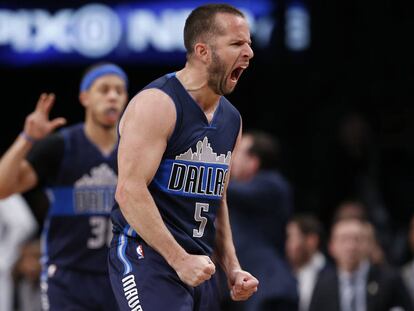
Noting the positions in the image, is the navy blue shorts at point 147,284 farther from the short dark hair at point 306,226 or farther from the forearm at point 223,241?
the short dark hair at point 306,226

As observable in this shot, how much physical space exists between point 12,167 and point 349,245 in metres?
3.64

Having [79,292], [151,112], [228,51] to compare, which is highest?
[228,51]

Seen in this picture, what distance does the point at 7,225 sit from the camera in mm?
10781

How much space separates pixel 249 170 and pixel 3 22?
518 centimetres

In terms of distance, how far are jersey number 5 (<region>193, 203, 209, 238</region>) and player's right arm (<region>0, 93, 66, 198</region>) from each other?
1639 millimetres

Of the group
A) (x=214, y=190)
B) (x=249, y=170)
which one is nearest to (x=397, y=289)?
(x=249, y=170)

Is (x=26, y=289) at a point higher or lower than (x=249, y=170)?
lower

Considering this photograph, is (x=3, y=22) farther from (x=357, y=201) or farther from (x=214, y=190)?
(x=214, y=190)

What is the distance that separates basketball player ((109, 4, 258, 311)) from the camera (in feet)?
14.7

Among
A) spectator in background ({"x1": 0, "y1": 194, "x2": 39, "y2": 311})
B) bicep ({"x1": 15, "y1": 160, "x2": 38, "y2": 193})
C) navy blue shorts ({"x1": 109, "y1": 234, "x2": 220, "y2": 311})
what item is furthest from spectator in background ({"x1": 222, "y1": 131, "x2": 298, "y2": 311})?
spectator in background ({"x1": 0, "y1": 194, "x2": 39, "y2": 311})

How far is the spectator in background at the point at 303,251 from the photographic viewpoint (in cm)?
1044

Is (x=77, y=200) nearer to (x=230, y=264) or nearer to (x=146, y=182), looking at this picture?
(x=230, y=264)

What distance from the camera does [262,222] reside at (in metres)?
8.02

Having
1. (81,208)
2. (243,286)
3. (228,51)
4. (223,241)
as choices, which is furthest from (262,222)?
(228,51)
